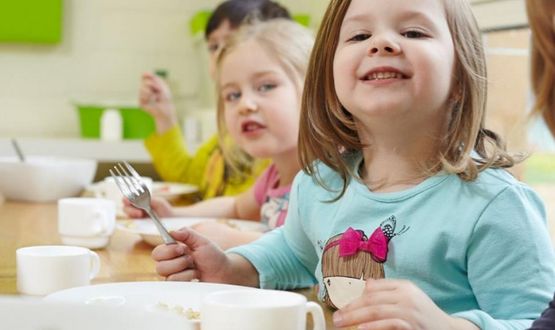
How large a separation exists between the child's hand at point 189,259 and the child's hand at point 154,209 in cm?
63

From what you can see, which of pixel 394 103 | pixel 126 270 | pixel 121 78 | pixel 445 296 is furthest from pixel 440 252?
pixel 121 78

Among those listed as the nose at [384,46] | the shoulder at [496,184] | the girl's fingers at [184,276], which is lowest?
the girl's fingers at [184,276]

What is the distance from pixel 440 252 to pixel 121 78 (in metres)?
2.90

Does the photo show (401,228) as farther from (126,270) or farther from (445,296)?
(126,270)

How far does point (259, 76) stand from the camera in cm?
185

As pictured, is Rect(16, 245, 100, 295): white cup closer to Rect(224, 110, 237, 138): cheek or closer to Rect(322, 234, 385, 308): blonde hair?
Rect(322, 234, 385, 308): blonde hair

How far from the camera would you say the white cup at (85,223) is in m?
1.46

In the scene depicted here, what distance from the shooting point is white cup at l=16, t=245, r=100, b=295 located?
42.2 inches

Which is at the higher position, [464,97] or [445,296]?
[464,97]

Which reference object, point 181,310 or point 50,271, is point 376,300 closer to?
point 181,310

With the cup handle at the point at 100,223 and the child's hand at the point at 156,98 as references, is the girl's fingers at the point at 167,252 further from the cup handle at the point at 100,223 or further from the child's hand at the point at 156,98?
the child's hand at the point at 156,98

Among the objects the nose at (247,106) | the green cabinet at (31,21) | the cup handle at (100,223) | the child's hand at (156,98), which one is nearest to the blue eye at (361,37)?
the cup handle at (100,223)

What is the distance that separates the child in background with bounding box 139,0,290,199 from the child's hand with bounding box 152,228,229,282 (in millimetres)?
1014

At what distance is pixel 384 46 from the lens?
1.07m
